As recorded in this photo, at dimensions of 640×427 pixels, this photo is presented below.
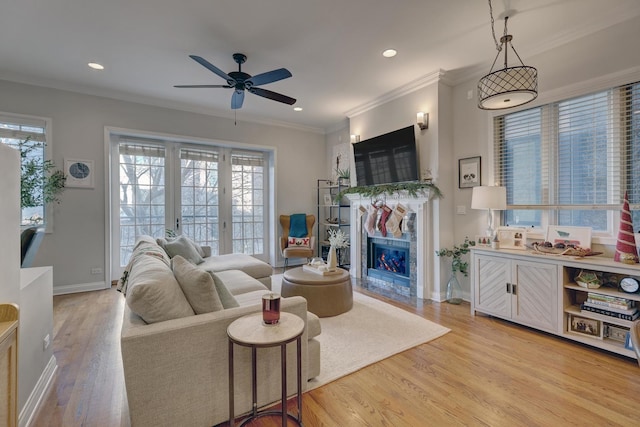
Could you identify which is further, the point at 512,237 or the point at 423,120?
the point at 423,120

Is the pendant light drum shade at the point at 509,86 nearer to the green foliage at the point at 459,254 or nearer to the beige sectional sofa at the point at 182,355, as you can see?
the green foliage at the point at 459,254

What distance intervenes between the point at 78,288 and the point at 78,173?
167cm

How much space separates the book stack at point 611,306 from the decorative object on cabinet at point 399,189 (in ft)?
6.03

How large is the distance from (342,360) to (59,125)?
489cm

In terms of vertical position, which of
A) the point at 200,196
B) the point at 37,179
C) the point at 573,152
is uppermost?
the point at 573,152

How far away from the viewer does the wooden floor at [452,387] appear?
5.72 feet

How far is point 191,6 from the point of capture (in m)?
2.54

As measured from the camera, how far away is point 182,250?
146 inches

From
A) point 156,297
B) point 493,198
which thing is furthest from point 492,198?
point 156,297

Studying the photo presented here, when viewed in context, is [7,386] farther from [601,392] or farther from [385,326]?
[601,392]

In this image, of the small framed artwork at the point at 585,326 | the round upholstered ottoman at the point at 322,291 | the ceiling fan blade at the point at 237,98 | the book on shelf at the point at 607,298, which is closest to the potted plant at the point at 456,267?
the small framed artwork at the point at 585,326

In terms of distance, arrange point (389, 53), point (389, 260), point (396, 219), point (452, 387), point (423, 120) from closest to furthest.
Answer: point (452, 387), point (389, 53), point (423, 120), point (396, 219), point (389, 260)

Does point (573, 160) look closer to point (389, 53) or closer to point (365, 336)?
point (389, 53)

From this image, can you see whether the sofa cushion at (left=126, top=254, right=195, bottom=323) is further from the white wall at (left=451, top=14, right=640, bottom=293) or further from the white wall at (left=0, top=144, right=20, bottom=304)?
the white wall at (left=451, top=14, right=640, bottom=293)
